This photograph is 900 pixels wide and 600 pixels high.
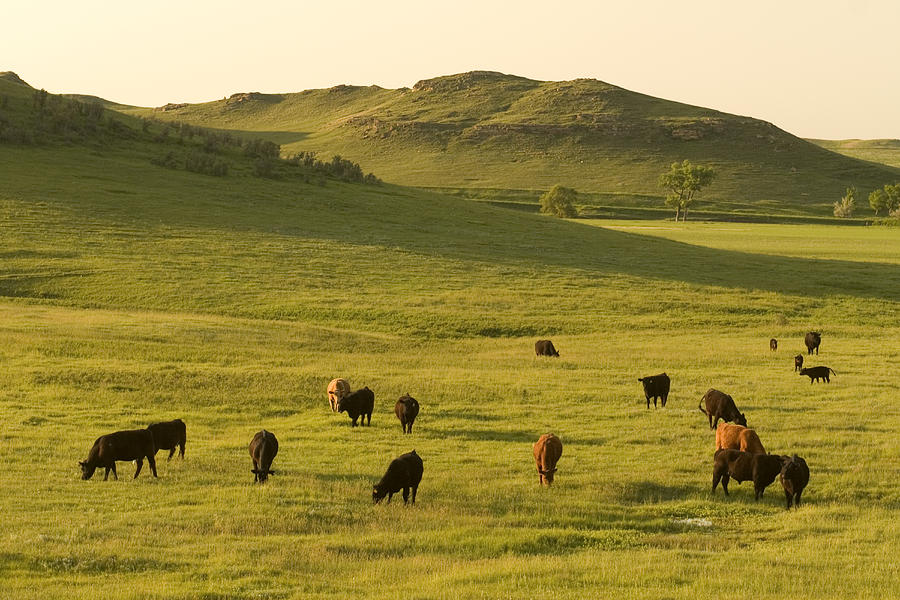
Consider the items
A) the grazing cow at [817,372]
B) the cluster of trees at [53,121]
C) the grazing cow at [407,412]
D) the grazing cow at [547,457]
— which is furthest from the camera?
the cluster of trees at [53,121]

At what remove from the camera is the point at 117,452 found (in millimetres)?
17844

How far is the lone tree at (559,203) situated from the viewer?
414 ft

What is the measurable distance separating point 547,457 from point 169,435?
8100mm

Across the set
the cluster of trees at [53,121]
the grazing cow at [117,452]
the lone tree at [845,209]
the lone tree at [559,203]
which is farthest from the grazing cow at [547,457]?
the lone tree at [845,209]

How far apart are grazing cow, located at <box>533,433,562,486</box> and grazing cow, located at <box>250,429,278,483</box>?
5205 millimetres

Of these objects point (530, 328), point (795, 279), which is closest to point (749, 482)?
point (530, 328)

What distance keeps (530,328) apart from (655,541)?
1092 inches

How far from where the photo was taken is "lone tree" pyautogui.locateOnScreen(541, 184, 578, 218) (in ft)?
414

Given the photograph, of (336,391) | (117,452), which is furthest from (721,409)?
(117,452)

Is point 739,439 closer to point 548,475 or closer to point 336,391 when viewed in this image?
point 548,475

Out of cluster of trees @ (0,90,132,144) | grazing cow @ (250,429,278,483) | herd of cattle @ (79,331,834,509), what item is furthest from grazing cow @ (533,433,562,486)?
cluster of trees @ (0,90,132,144)

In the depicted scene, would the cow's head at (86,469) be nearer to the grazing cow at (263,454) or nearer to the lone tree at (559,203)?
the grazing cow at (263,454)

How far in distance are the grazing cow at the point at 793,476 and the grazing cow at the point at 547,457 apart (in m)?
4.14

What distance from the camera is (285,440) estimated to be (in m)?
21.8
